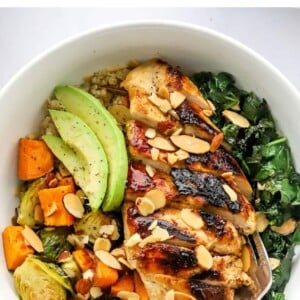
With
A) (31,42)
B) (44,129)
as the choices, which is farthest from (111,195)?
(31,42)

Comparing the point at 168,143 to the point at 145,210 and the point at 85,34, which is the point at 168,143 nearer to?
→ the point at 145,210

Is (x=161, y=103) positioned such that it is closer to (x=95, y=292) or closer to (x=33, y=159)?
(x=33, y=159)

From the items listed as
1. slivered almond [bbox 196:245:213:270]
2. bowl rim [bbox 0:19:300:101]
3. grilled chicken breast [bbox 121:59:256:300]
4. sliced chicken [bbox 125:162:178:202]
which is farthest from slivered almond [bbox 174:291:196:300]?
bowl rim [bbox 0:19:300:101]

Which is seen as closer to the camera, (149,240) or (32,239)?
(149,240)

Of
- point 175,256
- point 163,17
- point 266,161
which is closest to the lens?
point 175,256

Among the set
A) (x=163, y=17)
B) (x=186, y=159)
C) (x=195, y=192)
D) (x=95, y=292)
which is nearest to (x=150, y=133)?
(x=186, y=159)

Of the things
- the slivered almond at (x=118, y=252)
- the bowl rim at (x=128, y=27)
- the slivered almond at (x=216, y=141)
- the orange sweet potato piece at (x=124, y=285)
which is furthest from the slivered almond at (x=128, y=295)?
the bowl rim at (x=128, y=27)

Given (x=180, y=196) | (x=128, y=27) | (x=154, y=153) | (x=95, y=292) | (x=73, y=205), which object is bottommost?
(x=95, y=292)
